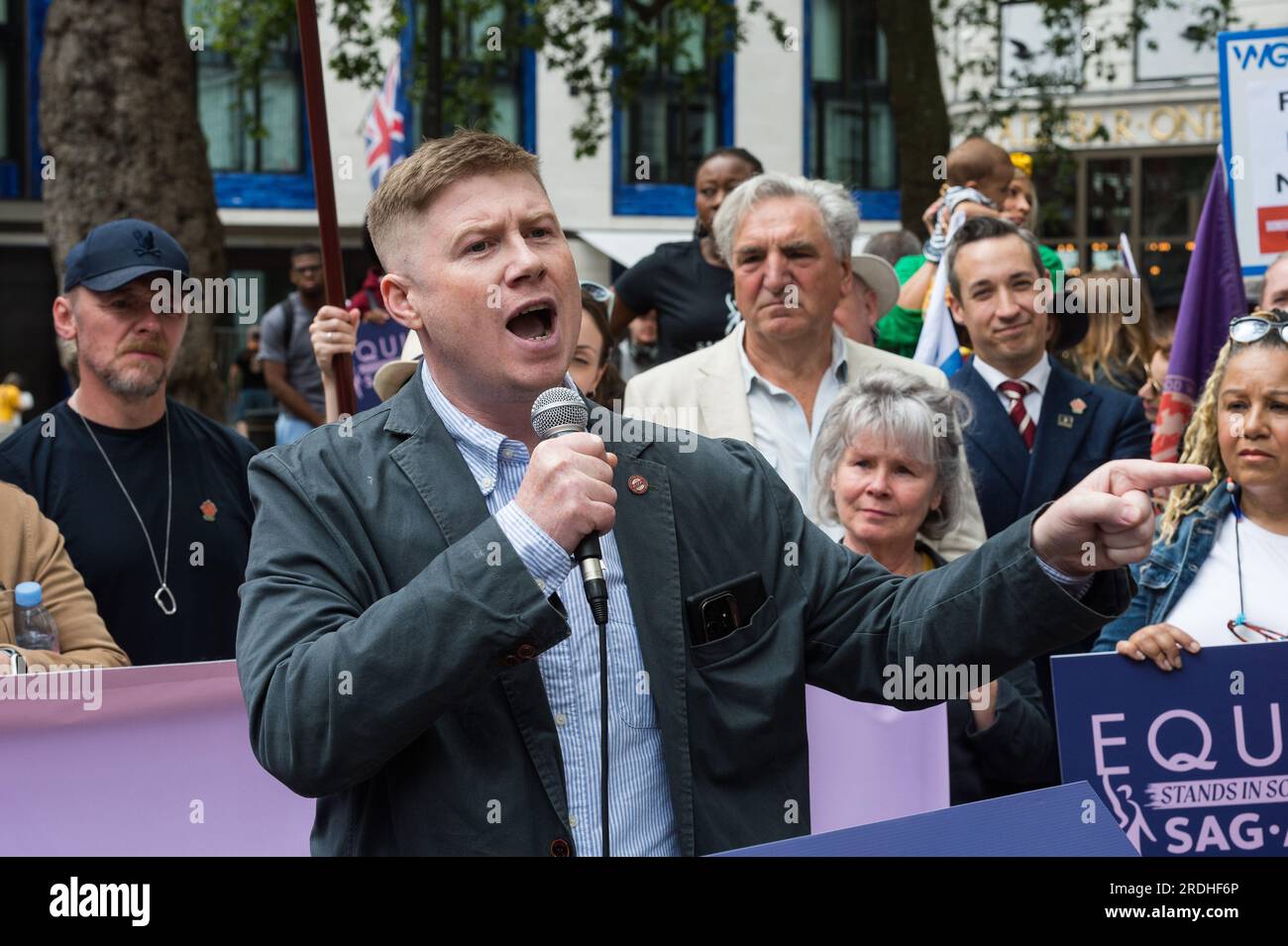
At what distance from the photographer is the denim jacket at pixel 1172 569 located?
4305 mm

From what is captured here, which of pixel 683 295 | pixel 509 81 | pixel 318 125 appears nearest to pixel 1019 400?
pixel 683 295

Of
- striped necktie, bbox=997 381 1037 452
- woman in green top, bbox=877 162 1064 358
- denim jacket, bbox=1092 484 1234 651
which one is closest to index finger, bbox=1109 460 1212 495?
denim jacket, bbox=1092 484 1234 651

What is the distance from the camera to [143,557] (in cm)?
481

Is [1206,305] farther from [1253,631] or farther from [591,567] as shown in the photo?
[591,567]

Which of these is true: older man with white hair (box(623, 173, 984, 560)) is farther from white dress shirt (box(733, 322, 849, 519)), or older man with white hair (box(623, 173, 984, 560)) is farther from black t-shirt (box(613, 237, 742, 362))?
black t-shirt (box(613, 237, 742, 362))

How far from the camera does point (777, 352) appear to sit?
5.23 m

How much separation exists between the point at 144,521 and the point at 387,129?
5.46m

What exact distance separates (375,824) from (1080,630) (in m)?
1.13

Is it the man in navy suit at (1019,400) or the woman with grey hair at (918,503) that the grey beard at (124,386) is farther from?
the man in navy suit at (1019,400)

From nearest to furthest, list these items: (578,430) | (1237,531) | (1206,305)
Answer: (578,430) → (1237,531) → (1206,305)

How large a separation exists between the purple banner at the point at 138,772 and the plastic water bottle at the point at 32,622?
0.42 meters
